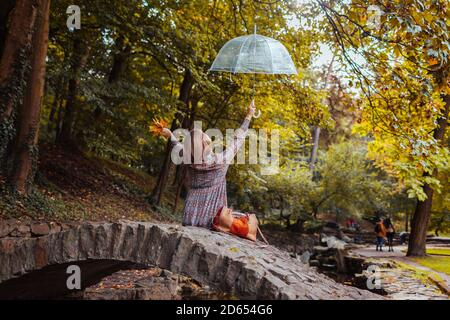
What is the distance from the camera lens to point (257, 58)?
19.2ft

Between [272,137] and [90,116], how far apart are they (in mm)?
7351

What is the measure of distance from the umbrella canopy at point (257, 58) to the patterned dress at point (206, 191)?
43.3 inches

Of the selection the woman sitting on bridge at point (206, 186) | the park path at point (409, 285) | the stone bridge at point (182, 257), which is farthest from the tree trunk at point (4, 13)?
the park path at point (409, 285)

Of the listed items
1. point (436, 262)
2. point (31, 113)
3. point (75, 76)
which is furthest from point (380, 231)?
point (31, 113)

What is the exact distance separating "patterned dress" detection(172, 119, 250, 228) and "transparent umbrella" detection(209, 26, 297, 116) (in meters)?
1.10

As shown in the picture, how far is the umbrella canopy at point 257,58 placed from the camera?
230 inches

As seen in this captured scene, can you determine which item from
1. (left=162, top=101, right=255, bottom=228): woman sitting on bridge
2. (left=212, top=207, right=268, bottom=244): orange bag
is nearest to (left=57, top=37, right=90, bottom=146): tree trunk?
(left=162, top=101, right=255, bottom=228): woman sitting on bridge

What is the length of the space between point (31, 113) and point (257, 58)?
16.4 ft

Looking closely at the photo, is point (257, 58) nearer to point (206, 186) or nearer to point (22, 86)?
point (206, 186)

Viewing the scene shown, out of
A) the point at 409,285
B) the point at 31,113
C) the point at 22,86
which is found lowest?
the point at 409,285

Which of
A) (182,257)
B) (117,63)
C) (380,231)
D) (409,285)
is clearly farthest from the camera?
(380,231)

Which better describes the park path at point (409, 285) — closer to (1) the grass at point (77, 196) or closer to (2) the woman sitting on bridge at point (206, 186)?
(2) the woman sitting on bridge at point (206, 186)
